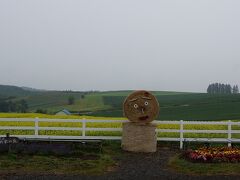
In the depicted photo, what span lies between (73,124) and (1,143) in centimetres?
626

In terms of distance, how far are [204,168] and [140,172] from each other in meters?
1.85

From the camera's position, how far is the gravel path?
11.1 meters

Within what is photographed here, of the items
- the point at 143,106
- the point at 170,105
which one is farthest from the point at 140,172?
the point at 170,105

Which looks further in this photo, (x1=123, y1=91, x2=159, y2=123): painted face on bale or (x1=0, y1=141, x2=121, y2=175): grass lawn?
(x1=123, y1=91, x2=159, y2=123): painted face on bale

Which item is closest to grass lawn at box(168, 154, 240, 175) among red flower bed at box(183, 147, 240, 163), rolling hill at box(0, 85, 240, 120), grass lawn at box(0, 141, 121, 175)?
red flower bed at box(183, 147, 240, 163)

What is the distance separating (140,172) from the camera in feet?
39.2

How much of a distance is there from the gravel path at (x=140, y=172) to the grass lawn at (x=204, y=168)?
35 cm

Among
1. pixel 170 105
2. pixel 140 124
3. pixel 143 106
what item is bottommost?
pixel 140 124

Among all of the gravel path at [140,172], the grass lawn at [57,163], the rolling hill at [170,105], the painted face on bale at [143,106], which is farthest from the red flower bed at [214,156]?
the rolling hill at [170,105]

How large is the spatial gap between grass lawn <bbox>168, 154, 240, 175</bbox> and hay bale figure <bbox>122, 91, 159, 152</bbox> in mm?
2528

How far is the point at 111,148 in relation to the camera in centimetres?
1656

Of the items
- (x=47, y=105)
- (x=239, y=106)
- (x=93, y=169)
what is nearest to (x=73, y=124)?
(x=93, y=169)

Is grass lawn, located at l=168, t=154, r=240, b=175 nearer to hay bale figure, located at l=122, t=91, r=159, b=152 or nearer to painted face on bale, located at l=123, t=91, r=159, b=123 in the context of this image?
hay bale figure, located at l=122, t=91, r=159, b=152

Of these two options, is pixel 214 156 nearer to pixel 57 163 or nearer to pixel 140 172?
pixel 140 172
